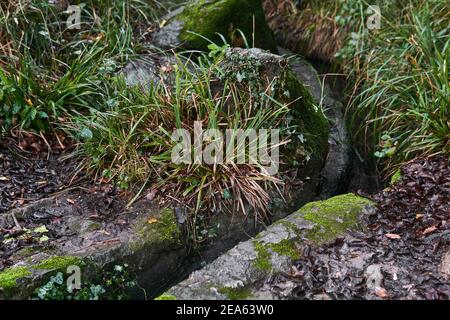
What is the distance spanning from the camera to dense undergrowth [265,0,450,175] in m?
4.14

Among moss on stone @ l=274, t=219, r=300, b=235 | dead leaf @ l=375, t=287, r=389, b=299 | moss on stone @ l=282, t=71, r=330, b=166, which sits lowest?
moss on stone @ l=274, t=219, r=300, b=235

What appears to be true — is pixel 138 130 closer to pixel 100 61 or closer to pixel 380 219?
pixel 100 61

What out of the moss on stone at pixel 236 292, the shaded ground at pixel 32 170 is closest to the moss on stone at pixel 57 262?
the shaded ground at pixel 32 170

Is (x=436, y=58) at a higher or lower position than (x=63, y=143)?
higher

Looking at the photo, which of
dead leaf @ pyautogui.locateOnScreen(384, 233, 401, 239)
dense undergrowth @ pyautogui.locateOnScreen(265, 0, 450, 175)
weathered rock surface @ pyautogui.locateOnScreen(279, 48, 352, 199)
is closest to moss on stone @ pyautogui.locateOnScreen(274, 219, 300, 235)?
dead leaf @ pyautogui.locateOnScreen(384, 233, 401, 239)

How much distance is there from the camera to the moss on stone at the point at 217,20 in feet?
15.6

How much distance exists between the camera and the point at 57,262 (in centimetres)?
293

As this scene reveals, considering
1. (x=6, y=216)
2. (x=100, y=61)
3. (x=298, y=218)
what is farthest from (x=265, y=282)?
(x=100, y=61)

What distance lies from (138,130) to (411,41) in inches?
96.8

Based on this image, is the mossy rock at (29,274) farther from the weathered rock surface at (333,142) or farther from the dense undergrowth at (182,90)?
the weathered rock surface at (333,142)

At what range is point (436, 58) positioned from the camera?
448 centimetres

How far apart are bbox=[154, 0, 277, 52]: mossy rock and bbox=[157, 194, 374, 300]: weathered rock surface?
1.98 m

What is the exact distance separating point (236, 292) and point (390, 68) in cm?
274

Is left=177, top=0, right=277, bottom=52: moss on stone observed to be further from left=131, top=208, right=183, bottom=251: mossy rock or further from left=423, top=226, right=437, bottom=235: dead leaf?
left=423, top=226, right=437, bottom=235: dead leaf
